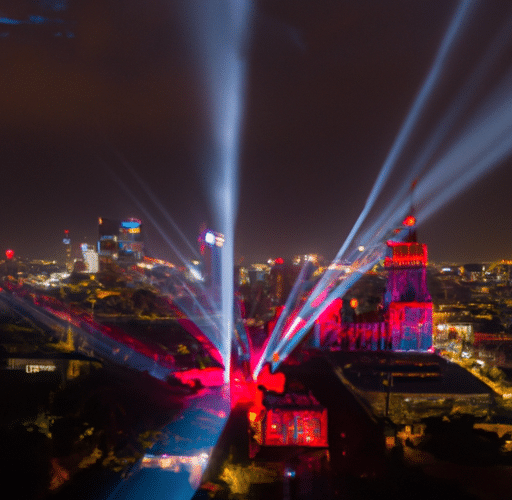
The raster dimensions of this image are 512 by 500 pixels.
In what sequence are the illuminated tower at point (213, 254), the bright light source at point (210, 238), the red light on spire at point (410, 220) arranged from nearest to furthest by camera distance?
1. the red light on spire at point (410, 220)
2. the illuminated tower at point (213, 254)
3. the bright light source at point (210, 238)

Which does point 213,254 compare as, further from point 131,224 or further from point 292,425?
point 292,425

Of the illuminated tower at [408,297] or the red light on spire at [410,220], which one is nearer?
the illuminated tower at [408,297]

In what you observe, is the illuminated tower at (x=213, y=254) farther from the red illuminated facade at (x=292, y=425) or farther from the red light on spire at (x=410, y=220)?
the red illuminated facade at (x=292, y=425)

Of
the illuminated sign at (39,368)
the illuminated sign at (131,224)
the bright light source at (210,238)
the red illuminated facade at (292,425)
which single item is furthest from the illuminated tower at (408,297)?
the illuminated sign at (131,224)

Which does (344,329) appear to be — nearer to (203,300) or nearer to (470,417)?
(470,417)

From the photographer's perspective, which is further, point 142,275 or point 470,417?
point 142,275

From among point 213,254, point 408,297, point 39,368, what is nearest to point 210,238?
point 213,254

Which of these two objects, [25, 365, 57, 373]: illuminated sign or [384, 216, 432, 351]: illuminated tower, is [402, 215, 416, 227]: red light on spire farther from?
[25, 365, 57, 373]: illuminated sign

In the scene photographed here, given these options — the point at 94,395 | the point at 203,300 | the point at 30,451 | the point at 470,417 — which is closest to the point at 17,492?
the point at 30,451

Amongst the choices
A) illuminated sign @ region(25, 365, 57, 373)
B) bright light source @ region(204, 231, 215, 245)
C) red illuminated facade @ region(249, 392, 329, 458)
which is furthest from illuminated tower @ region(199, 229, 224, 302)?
red illuminated facade @ region(249, 392, 329, 458)
